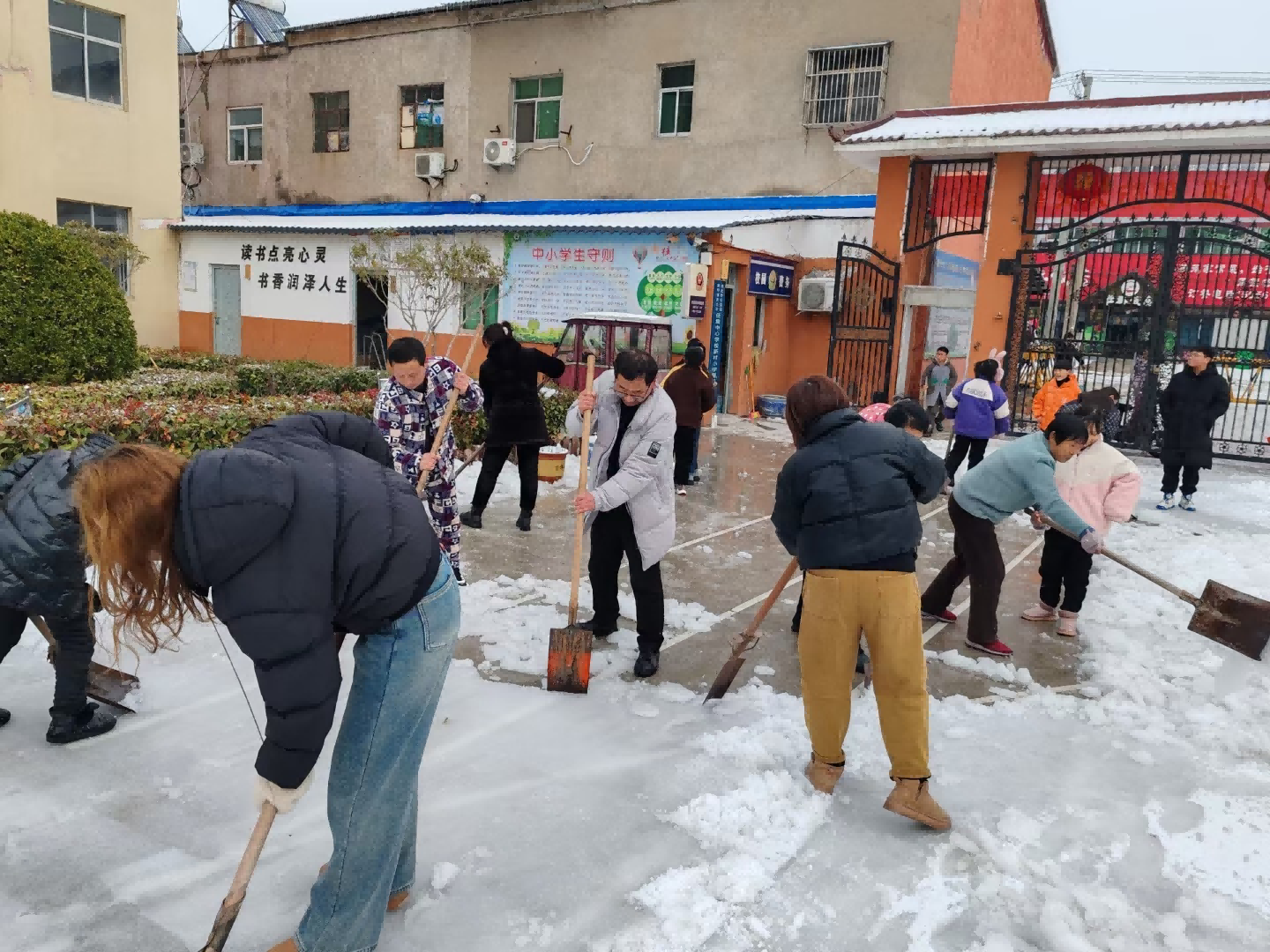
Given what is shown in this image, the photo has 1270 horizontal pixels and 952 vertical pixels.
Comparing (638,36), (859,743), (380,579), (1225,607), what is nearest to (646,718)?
(859,743)

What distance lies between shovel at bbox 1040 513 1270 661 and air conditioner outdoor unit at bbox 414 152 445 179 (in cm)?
1818

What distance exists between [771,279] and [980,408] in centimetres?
693

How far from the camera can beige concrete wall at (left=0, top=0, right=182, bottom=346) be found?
13898mm

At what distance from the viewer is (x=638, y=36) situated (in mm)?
17828

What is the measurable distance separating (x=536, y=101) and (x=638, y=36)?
2698 millimetres

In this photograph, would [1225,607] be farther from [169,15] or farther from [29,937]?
[169,15]

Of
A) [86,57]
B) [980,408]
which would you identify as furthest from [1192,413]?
[86,57]

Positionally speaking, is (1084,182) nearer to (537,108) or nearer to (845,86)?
(845,86)

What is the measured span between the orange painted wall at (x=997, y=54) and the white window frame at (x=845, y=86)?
122 cm

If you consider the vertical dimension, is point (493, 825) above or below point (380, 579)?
below

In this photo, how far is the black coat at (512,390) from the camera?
6.82 m

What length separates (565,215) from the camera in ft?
56.1

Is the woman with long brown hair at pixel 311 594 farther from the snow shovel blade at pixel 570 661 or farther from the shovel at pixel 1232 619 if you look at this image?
the shovel at pixel 1232 619

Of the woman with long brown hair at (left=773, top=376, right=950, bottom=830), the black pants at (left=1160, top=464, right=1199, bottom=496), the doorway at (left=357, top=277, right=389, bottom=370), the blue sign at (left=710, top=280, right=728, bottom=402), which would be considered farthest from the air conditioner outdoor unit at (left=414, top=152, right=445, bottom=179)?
the woman with long brown hair at (left=773, top=376, right=950, bottom=830)
